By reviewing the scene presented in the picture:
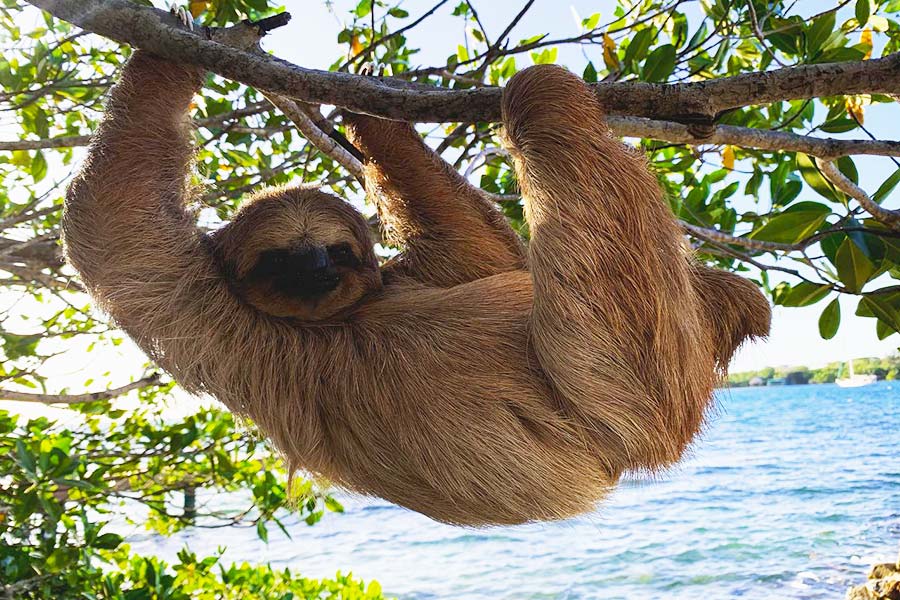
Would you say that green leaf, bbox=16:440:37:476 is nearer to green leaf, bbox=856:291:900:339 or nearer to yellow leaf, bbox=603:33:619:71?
yellow leaf, bbox=603:33:619:71

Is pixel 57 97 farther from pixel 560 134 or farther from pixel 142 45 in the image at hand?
pixel 560 134

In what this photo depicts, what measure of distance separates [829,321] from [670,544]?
2443 cm

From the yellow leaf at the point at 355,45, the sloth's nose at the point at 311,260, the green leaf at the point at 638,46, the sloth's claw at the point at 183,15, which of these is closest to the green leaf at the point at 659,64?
the green leaf at the point at 638,46

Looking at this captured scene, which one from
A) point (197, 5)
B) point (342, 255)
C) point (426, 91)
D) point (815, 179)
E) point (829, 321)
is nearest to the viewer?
point (426, 91)

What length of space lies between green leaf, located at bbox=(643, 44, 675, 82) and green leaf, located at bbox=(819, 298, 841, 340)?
1803 millimetres

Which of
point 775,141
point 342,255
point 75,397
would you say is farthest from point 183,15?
point 75,397

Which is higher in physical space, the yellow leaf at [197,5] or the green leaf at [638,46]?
the yellow leaf at [197,5]

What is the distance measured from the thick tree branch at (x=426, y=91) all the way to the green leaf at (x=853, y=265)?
1.65 m

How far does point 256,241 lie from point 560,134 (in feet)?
4.99

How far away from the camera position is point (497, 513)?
325 cm

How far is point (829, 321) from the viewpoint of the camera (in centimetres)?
459

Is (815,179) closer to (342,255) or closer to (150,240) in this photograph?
(342,255)

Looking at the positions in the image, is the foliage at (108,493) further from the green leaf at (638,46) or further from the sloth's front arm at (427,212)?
the green leaf at (638,46)

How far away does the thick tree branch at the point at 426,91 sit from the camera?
2.34 meters
